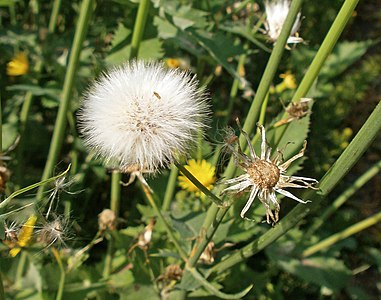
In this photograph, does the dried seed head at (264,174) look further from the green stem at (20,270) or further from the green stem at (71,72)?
the green stem at (20,270)

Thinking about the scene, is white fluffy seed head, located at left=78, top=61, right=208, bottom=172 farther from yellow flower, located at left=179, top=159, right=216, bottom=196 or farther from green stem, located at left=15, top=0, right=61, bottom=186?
green stem, located at left=15, top=0, right=61, bottom=186

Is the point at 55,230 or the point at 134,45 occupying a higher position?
the point at 134,45

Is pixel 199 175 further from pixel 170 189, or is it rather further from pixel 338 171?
pixel 338 171

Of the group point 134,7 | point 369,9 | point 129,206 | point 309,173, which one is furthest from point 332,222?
point 369,9

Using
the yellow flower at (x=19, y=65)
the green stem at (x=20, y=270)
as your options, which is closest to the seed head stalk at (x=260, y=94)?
the green stem at (x=20, y=270)

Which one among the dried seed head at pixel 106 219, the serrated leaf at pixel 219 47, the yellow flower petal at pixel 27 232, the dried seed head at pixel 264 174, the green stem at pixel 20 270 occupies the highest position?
the dried seed head at pixel 264 174

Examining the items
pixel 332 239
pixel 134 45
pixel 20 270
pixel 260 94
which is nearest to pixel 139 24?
pixel 134 45

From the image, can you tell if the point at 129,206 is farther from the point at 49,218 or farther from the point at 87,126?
the point at 87,126
